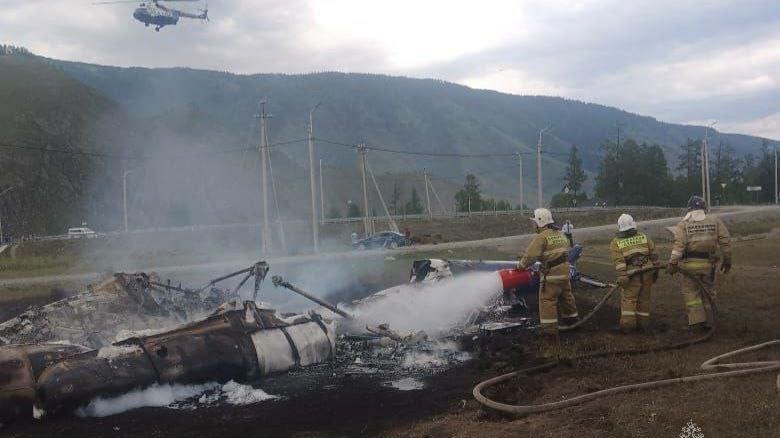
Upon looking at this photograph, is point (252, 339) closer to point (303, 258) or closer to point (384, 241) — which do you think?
point (303, 258)

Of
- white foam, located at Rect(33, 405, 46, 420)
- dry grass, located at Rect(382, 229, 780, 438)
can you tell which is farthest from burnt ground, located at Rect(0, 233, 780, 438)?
white foam, located at Rect(33, 405, 46, 420)

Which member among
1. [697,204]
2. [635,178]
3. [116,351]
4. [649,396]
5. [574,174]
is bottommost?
[649,396]

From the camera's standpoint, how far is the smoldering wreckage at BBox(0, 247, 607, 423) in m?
7.72

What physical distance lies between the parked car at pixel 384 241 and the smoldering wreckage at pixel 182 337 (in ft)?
72.8

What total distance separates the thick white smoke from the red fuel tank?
0.46 feet

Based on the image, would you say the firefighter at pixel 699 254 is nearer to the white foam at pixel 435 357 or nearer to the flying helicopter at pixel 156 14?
the white foam at pixel 435 357

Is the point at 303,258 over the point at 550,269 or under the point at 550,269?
under

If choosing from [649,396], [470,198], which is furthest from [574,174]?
[649,396]

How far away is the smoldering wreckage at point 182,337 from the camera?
7.72 m

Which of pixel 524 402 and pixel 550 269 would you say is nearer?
pixel 524 402

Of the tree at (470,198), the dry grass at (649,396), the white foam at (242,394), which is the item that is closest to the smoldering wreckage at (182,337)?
the white foam at (242,394)

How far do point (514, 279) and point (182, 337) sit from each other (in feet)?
23.8

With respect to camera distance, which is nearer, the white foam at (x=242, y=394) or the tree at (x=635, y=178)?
the white foam at (x=242, y=394)

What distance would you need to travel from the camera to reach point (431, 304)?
511 inches
